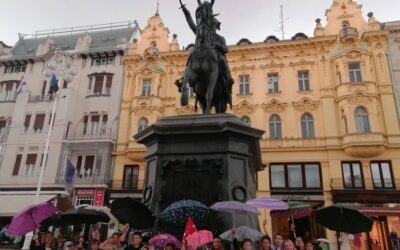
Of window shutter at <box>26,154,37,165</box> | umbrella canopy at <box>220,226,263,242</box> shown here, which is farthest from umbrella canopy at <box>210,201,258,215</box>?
window shutter at <box>26,154,37,165</box>

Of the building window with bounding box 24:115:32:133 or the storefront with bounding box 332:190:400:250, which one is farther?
the building window with bounding box 24:115:32:133

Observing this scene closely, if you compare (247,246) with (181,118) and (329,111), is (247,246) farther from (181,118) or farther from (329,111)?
(329,111)

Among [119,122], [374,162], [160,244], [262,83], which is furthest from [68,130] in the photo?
[160,244]

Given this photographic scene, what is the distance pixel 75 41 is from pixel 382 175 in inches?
1178

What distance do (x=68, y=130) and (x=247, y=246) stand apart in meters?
26.3

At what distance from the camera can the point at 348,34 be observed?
86.6ft

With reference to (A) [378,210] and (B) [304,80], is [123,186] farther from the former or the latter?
(A) [378,210]

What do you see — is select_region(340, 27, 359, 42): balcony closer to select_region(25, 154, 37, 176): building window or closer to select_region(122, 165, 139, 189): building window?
select_region(122, 165, 139, 189): building window

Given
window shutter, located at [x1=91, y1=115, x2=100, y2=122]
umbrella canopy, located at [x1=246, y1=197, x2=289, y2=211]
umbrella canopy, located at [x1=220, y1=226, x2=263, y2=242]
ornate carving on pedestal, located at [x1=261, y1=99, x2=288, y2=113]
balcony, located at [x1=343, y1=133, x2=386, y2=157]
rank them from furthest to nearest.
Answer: window shutter, located at [x1=91, y1=115, x2=100, y2=122] → ornate carving on pedestal, located at [x1=261, y1=99, x2=288, y2=113] → balcony, located at [x1=343, y1=133, x2=386, y2=157] → umbrella canopy, located at [x1=246, y1=197, x2=289, y2=211] → umbrella canopy, located at [x1=220, y1=226, x2=263, y2=242]

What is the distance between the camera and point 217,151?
711 centimetres

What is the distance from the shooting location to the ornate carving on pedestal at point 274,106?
26.6m

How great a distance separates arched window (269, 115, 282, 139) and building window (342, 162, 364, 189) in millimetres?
4935

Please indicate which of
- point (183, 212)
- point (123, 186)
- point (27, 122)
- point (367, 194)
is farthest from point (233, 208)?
point (27, 122)

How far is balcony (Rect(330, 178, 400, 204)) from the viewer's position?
2173 centimetres
